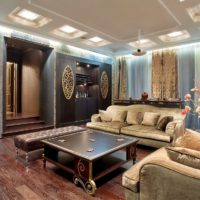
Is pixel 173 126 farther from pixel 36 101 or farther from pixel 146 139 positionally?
pixel 36 101

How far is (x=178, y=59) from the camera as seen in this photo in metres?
6.73

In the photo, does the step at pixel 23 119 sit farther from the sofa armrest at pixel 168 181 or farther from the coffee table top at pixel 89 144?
the sofa armrest at pixel 168 181

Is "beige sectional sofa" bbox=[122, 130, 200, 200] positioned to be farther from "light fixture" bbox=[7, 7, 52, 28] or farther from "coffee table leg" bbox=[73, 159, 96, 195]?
"light fixture" bbox=[7, 7, 52, 28]

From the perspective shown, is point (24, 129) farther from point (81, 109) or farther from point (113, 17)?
point (113, 17)

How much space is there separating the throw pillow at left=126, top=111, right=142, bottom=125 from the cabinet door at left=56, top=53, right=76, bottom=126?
261 centimetres

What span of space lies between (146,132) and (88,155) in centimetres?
193

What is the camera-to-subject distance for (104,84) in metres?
8.11

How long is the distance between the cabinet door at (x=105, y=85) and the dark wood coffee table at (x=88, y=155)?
15.3ft

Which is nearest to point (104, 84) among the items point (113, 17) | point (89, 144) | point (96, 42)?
point (96, 42)

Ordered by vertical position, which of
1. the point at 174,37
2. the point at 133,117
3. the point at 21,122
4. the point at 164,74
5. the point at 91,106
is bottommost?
the point at 21,122

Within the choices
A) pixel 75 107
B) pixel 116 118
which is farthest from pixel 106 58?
pixel 116 118

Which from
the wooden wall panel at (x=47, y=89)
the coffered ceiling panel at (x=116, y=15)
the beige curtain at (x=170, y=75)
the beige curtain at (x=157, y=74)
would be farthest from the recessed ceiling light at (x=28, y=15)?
the beige curtain at (x=170, y=75)

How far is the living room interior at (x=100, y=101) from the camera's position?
6.79ft

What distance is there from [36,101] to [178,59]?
574 cm
